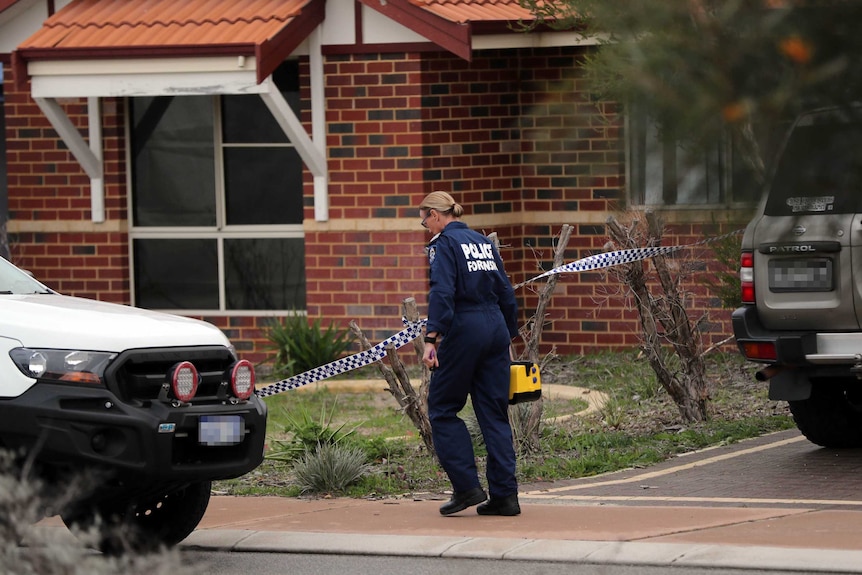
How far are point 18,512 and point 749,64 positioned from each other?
2933 mm

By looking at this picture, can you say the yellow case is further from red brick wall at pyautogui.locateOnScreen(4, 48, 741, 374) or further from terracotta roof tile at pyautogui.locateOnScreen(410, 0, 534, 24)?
terracotta roof tile at pyautogui.locateOnScreen(410, 0, 534, 24)

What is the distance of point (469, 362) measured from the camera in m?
8.38

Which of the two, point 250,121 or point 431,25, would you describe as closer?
point 431,25

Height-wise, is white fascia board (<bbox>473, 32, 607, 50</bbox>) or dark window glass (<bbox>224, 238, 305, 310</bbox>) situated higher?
white fascia board (<bbox>473, 32, 607, 50</bbox>)

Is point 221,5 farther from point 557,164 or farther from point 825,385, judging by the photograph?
point 557,164

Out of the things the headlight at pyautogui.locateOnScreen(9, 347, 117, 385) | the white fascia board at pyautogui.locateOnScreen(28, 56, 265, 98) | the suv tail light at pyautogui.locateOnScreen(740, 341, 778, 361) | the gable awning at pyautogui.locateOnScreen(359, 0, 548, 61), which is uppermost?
the gable awning at pyautogui.locateOnScreen(359, 0, 548, 61)

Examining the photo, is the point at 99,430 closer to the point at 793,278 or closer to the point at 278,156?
the point at 793,278

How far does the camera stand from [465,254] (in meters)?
8.40

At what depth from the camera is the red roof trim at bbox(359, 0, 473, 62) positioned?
13406mm

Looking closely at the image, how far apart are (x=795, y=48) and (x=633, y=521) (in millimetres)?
5499

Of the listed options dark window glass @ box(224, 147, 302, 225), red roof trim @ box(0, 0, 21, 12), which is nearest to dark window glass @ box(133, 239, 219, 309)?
dark window glass @ box(224, 147, 302, 225)

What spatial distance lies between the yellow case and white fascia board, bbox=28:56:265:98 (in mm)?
5966

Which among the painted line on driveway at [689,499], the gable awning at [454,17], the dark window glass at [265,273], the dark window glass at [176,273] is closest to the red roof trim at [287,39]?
the gable awning at [454,17]

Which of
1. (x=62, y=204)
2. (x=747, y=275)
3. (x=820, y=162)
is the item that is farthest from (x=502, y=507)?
(x=62, y=204)
